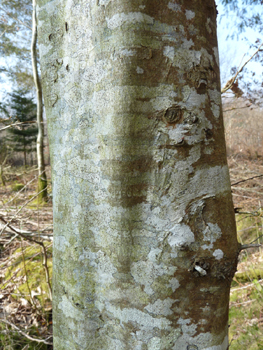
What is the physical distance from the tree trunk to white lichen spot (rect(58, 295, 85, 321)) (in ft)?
0.17

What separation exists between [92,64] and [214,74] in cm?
36

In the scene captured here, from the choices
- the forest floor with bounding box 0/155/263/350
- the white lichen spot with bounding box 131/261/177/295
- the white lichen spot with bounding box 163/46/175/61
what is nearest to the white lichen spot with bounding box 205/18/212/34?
the white lichen spot with bounding box 163/46/175/61

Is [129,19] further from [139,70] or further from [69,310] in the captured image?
[69,310]

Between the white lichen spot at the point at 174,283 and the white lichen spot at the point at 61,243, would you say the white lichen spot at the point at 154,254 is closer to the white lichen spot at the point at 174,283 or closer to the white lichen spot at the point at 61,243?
the white lichen spot at the point at 174,283

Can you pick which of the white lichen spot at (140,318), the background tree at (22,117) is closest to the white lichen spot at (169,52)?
the white lichen spot at (140,318)

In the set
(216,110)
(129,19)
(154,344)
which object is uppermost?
(129,19)

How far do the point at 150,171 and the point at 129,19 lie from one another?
1.34 ft

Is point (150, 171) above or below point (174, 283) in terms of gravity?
above

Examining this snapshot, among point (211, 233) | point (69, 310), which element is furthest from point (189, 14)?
point (69, 310)

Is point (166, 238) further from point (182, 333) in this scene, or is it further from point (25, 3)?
point (25, 3)

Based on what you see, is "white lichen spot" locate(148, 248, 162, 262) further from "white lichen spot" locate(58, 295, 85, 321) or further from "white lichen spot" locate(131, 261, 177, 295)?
"white lichen spot" locate(58, 295, 85, 321)

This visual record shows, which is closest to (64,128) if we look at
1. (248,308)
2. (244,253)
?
(248,308)

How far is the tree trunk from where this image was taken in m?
0.67

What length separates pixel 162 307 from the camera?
0.69 metres
